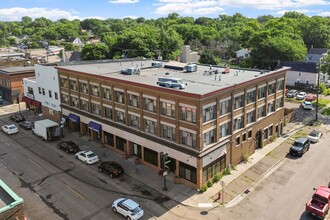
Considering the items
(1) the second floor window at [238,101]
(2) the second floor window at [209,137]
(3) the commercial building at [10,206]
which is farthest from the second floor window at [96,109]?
(3) the commercial building at [10,206]

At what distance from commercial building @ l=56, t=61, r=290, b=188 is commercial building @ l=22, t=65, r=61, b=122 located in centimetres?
379

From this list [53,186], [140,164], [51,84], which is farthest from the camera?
[51,84]

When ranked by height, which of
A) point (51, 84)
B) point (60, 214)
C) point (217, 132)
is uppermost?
point (51, 84)

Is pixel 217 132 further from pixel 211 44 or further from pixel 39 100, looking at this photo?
pixel 211 44

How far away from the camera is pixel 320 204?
30484mm

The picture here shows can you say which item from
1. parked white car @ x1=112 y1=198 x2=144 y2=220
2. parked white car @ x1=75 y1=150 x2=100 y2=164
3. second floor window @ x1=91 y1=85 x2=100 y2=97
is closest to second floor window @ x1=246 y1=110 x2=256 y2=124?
parked white car @ x1=112 y1=198 x2=144 y2=220

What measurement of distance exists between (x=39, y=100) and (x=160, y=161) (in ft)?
118

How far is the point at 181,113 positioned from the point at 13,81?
54.6 meters

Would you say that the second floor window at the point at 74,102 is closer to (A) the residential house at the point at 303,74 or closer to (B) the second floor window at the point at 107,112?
(B) the second floor window at the point at 107,112

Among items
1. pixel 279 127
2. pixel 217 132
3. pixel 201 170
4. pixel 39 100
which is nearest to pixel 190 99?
pixel 217 132

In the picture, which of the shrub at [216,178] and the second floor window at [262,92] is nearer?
the shrub at [216,178]

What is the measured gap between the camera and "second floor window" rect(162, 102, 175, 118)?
37.8m

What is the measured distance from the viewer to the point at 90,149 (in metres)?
48.6

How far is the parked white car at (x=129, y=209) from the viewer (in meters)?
30.3
